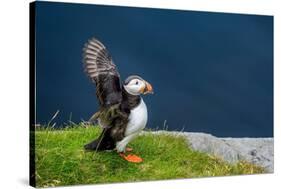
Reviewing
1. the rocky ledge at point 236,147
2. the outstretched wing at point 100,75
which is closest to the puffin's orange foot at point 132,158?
the rocky ledge at point 236,147

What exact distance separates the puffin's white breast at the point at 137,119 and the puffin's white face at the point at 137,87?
0.41 ft

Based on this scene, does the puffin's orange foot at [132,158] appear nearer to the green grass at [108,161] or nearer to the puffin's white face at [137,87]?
the green grass at [108,161]

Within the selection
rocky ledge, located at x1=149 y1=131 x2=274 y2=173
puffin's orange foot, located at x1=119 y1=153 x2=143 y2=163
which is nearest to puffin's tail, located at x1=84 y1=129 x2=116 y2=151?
puffin's orange foot, located at x1=119 y1=153 x2=143 y2=163

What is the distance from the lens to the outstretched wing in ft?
25.1

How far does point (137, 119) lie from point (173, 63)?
2.72 ft

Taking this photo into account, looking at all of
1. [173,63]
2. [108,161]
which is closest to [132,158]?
[108,161]

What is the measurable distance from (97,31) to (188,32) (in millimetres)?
1135

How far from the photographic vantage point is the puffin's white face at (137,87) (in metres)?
7.77

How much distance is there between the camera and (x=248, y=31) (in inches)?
340

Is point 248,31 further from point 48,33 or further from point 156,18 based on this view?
point 48,33

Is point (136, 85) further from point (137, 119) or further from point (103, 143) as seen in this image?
point (103, 143)

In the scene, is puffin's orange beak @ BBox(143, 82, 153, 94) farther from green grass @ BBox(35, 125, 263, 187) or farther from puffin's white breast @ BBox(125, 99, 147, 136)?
green grass @ BBox(35, 125, 263, 187)

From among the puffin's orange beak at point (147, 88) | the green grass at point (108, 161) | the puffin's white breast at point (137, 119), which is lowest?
the green grass at point (108, 161)

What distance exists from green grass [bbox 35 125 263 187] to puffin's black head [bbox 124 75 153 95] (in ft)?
1.67
